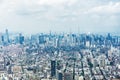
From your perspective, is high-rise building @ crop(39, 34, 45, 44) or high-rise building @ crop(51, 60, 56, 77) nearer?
high-rise building @ crop(51, 60, 56, 77)

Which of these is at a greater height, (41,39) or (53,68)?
(41,39)

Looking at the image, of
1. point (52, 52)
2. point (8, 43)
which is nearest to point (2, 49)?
point (8, 43)

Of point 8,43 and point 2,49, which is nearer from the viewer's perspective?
point 2,49

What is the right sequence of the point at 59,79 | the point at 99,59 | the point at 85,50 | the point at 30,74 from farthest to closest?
the point at 85,50, the point at 99,59, the point at 30,74, the point at 59,79

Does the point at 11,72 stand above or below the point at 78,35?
below

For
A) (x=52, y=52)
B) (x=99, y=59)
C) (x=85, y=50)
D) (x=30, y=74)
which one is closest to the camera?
(x=30, y=74)

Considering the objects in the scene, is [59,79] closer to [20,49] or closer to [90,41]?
[20,49]

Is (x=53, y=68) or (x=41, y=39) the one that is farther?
(x=41, y=39)

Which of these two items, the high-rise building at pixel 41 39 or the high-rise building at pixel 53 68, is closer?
the high-rise building at pixel 53 68

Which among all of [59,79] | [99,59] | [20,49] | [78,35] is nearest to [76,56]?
[99,59]

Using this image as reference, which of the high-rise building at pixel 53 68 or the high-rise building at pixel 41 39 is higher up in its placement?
the high-rise building at pixel 41 39

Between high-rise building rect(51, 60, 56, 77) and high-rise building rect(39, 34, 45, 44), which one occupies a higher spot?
high-rise building rect(39, 34, 45, 44)
